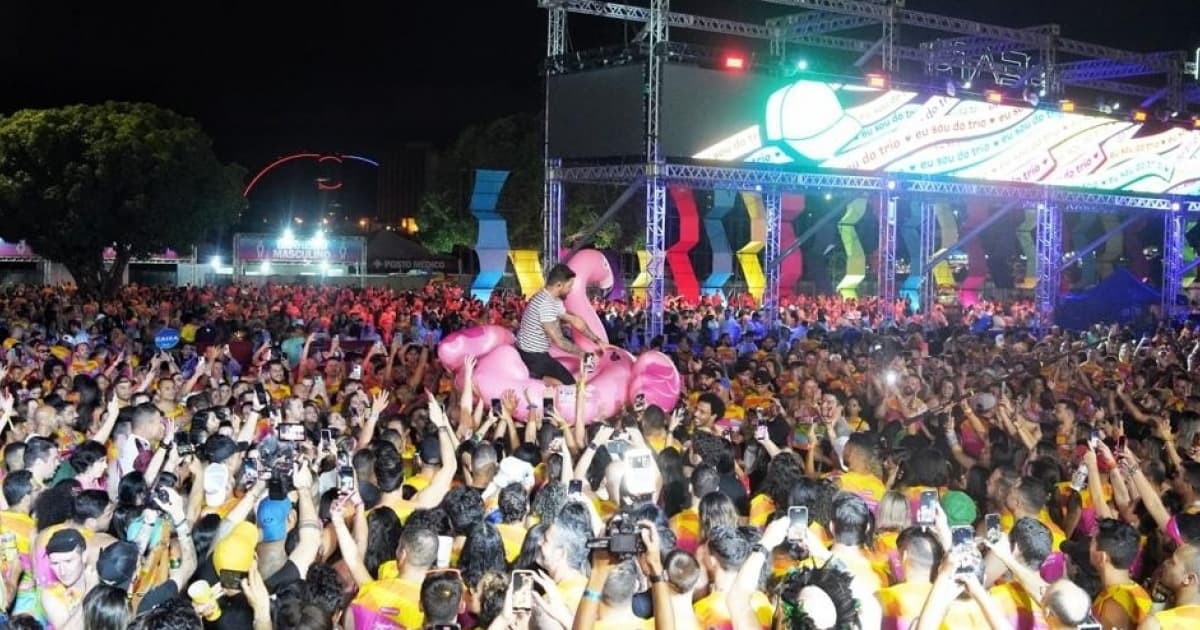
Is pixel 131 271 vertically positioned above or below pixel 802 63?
below

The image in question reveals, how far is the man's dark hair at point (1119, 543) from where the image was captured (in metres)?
4.52

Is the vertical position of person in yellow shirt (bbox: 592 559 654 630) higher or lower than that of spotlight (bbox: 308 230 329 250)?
lower

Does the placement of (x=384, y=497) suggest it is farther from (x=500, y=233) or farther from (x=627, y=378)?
(x=500, y=233)

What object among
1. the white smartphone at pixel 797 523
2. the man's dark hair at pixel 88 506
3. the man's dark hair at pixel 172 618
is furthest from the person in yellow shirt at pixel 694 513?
the man's dark hair at pixel 88 506

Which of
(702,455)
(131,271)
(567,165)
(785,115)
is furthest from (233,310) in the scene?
(131,271)

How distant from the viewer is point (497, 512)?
215 inches

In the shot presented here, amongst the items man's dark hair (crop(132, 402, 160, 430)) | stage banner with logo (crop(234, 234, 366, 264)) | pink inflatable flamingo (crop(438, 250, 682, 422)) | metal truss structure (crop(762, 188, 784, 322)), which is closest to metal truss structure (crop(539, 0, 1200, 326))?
metal truss structure (crop(762, 188, 784, 322))

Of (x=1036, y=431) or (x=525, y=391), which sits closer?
(x=1036, y=431)

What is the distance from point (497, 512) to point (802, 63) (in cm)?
1605

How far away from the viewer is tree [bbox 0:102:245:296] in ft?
105

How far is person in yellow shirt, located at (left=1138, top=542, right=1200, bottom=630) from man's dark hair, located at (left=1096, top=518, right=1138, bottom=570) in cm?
21

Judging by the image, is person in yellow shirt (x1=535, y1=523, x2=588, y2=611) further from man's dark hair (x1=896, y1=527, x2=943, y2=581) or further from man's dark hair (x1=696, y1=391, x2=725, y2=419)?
man's dark hair (x1=696, y1=391, x2=725, y2=419)

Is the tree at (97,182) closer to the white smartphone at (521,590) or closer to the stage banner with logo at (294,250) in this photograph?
the stage banner with logo at (294,250)

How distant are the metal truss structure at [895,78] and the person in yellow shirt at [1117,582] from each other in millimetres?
13091
